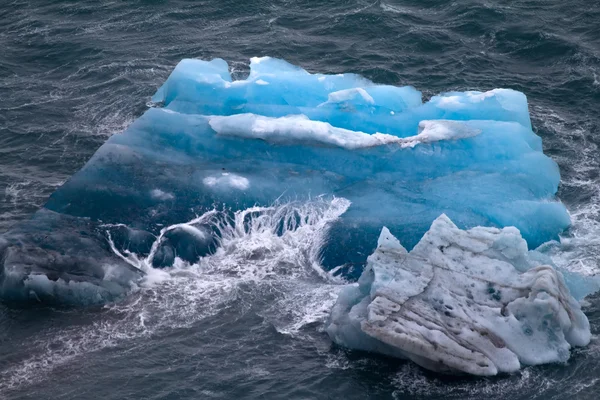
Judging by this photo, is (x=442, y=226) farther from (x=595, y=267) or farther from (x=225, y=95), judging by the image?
(x=225, y=95)

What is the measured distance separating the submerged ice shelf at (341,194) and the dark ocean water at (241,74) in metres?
0.97

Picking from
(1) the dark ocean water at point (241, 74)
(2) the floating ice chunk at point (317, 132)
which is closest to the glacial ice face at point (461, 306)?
(1) the dark ocean water at point (241, 74)

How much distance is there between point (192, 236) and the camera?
2817cm

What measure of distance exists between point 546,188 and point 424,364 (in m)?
9.47

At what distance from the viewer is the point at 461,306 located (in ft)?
80.6

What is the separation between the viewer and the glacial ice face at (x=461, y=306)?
23266 mm

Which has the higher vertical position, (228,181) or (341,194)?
(228,181)

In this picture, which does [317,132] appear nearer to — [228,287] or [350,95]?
[350,95]

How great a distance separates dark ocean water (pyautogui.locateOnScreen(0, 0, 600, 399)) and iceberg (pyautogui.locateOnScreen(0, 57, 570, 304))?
130cm

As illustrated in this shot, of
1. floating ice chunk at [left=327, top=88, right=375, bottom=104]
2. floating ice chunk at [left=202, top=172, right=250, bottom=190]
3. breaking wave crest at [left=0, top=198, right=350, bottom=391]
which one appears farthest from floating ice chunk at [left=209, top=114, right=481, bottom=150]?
breaking wave crest at [left=0, top=198, right=350, bottom=391]

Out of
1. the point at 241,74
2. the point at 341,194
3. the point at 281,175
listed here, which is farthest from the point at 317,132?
the point at 241,74

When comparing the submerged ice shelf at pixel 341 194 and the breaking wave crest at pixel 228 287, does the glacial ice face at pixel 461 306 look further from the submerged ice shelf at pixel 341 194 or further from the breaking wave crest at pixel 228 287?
the breaking wave crest at pixel 228 287

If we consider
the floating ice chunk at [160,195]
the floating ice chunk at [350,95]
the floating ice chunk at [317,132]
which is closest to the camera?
the floating ice chunk at [160,195]

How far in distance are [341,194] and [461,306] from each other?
6863 mm
